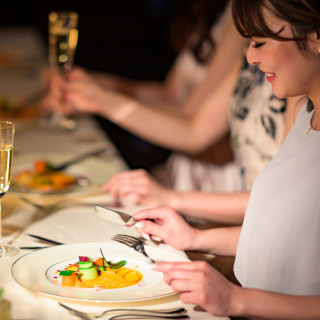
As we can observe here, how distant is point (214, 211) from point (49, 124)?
3.81 feet

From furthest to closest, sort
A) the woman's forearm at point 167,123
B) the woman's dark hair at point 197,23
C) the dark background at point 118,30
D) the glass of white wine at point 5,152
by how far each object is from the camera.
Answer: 1. the dark background at point 118,30
2. the woman's dark hair at point 197,23
3. the woman's forearm at point 167,123
4. the glass of white wine at point 5,152

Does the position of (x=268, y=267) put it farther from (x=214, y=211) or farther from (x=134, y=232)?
(x=214, y=211)

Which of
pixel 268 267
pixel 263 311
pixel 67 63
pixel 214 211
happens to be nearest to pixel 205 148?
pixel 67 63

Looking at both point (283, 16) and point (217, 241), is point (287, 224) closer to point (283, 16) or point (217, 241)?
point (217, 241)

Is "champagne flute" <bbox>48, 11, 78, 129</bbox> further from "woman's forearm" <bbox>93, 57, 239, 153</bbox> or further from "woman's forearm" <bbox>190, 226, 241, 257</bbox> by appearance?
"woman's forearm" <bbox>190, 226, 241, 257</bbox>

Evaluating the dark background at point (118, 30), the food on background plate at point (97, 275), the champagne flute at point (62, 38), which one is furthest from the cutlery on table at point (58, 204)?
the dark background at point (118, 30)

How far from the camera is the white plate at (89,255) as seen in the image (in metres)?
1.05

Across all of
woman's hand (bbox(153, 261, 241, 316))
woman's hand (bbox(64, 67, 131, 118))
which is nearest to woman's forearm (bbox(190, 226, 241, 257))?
woman's hand (bbox(153, 261, 241, 316))

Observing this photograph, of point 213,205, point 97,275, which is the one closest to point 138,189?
point 213,205

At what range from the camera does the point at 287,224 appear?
1150 millimetres

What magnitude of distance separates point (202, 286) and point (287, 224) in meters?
0.26

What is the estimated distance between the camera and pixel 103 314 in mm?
1017

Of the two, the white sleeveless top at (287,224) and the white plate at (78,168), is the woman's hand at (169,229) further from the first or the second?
the white plate at (78,168)

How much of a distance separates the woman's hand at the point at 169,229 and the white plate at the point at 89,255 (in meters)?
0.07
